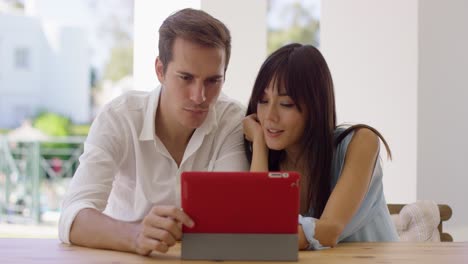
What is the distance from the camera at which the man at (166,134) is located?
2.23m

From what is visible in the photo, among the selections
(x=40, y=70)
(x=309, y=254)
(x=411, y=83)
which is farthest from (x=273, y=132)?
(x=40, y=70)

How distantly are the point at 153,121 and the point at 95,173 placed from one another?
0.29m

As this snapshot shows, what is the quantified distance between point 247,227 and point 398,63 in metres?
2.71

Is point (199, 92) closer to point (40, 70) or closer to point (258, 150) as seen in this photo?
point (258, 150)

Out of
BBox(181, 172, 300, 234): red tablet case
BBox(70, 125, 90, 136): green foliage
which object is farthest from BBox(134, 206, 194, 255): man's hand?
BBox(70, 125, 90, 136): green foliage

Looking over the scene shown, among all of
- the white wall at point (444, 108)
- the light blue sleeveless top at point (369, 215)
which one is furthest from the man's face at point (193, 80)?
the white wall at point (444, 108)

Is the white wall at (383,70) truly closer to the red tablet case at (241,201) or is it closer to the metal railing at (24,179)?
the red tablet case at (241,201)

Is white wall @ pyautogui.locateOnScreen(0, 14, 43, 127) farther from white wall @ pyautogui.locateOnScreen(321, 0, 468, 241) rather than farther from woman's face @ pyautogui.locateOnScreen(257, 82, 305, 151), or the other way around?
woman's face @ pyautogui.locateOnScreen(257, 82, 305, 151)

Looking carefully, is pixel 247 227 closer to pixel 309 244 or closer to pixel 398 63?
pixel 309 244

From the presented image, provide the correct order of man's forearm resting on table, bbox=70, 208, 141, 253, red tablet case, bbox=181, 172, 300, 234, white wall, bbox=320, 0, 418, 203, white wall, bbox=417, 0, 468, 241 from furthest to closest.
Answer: white wall, bbox=417, 0, 468, 241, white wall, bbox=320, 0, 418, 203, man's forearm resting on table, bbox=70, 208, 141, 253, red tablet case, bbox=181, 172, 300, 234

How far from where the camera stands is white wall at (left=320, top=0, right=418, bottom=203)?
4.26m

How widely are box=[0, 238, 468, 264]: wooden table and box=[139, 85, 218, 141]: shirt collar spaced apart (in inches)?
18.4

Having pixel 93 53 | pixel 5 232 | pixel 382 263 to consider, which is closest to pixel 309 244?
pixel 382 263

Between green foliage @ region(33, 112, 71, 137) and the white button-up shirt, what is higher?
the white button-up shirt
